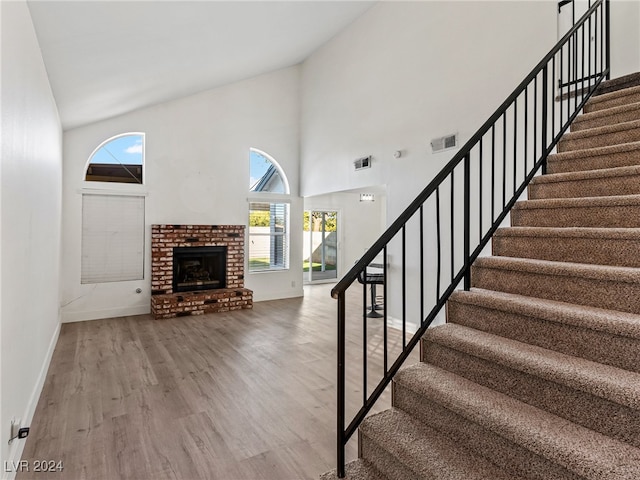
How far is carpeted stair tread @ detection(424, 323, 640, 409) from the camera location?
4.46 ft

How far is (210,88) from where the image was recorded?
21.7 ft

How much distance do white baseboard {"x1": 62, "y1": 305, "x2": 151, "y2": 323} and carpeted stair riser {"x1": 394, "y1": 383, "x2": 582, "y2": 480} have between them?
5417 mm

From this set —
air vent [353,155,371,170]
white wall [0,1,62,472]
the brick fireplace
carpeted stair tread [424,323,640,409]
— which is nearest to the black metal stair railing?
carpeted stair tread [424,323,640,409]

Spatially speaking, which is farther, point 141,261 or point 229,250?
point 229,250

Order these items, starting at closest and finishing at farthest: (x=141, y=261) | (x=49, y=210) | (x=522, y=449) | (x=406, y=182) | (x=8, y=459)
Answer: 1. (x=522, y=449)
2. (x=8, y=459)
3. (x=49, y=210)
4. (x=406, y=182)
5. (x=141, y=261)

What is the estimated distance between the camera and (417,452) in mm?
1627

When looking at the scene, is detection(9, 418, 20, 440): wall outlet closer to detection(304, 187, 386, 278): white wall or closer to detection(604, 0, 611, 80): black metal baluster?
detection(604, 0, 611, 80): black metal baluster

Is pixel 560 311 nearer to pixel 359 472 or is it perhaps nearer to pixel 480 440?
pixel 480 440

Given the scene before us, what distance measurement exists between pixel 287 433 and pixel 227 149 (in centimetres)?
562

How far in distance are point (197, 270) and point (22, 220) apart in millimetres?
4415

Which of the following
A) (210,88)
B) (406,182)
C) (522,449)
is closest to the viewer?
(522,449)

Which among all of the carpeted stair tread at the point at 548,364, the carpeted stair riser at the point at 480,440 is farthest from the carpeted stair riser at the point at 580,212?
the carpeted stair riser at the point at 480,440

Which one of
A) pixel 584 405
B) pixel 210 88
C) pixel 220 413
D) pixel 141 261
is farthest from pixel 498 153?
pixel 141 261

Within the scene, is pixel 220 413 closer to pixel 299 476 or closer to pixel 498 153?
pixel 299 476
